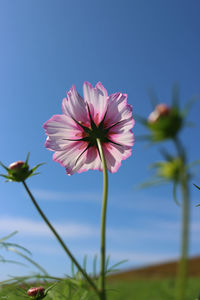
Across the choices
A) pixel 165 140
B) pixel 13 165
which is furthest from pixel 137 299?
pixel 165 140

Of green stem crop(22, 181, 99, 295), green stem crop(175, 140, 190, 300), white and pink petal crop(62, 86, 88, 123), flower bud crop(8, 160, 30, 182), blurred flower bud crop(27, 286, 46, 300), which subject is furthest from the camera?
white and pink petal crop(62, 86, 88, 123)

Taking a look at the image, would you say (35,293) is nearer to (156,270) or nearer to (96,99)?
(96,99)

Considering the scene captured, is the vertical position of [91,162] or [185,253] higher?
[91,162]

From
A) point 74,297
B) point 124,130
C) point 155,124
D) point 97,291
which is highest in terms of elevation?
point 124,130

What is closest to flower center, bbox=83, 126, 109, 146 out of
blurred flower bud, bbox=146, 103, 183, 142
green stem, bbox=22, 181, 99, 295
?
green stem, bbox=22, 181, 99, 295

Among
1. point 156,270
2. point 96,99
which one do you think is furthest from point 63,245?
point 156,270

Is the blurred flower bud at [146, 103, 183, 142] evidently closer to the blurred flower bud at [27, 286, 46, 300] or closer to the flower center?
the flower center

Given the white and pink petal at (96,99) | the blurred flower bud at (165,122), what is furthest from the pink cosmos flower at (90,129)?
the blurred flower bud at (165,122)

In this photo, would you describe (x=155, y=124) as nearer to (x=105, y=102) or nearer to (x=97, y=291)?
(x=97, y=291)

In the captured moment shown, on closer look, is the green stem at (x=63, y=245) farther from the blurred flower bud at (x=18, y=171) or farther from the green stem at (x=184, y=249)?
the green stem at (x=184, y=249)
